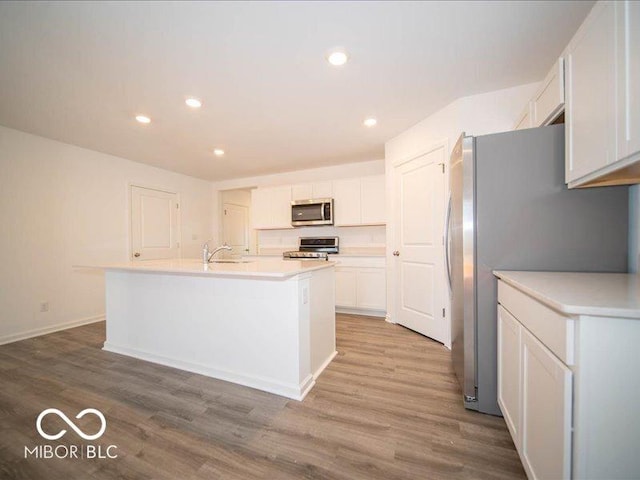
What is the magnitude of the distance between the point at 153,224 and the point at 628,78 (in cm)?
529

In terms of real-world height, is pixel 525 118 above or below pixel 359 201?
above

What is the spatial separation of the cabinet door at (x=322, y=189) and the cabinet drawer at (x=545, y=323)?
328cm

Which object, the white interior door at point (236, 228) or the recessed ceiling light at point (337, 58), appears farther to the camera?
the white interior door at point (236, 228)

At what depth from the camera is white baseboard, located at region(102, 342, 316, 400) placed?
5.91ft

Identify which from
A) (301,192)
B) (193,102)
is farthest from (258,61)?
(301,192)

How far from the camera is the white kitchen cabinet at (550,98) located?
1446mm

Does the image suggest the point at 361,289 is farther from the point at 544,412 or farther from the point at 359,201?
the point at 544,412

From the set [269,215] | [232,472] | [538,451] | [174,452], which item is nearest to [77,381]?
[174,452]

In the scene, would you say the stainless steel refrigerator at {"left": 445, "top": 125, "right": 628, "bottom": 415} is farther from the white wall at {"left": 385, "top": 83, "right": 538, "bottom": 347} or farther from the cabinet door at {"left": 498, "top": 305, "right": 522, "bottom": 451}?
the white wall at {"left": 385, "top": 83, "right": 538, "bottom": 347}

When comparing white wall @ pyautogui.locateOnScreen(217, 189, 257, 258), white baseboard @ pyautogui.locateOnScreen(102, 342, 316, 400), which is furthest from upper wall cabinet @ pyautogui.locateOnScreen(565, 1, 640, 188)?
white wall @ pyautogui.locateOnScreen(217, 189, 257, 258)

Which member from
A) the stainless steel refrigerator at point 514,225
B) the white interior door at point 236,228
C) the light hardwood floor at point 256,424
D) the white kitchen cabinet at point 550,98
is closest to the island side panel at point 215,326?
the light hardwood floor at point 256,424

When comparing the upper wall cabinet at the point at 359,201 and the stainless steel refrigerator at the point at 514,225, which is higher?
the upper wall cabinet at the point at 359,201

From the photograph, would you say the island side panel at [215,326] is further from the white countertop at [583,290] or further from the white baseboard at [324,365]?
the white countertop at [583,290]

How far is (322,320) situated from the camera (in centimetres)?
219
